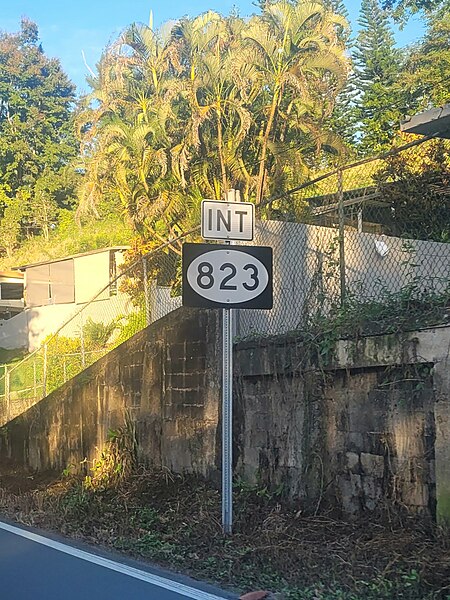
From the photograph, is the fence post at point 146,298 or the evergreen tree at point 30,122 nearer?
the fence post at point 146,298

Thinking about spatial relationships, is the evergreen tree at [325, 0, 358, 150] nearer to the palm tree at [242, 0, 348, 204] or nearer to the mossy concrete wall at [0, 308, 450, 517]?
the palm tree at [242, 0, 348, 204]

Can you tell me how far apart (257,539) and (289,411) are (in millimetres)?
1548

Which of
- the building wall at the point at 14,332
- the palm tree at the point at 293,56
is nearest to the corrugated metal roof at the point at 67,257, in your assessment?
the building wall at the point at 14,332

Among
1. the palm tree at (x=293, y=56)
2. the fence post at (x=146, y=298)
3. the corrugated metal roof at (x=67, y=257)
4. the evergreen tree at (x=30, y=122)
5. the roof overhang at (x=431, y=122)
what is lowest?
the fence post at (x=146, y=298)

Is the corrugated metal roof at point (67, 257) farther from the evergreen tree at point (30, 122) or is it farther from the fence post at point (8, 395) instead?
the fence post at point (8, 395)

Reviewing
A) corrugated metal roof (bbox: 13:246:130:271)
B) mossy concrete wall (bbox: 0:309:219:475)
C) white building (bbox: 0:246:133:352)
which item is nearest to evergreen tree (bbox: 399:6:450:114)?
corrugated metal roof (bbox: 13:246:130:271)

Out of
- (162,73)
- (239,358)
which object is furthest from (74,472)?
(162,73)

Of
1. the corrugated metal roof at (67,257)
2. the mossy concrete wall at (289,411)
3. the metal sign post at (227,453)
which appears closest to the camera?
the mossy concrete wall at (289,411)

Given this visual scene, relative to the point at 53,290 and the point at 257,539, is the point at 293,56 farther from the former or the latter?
the point at 257,539

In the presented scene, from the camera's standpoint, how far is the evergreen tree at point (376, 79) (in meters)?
26.8

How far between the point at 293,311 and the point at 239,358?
0.84 metres

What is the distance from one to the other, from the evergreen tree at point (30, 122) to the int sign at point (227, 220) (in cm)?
3581

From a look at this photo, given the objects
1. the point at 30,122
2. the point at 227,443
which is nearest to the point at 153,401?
the point at 227,443

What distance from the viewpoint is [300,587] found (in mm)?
5547
